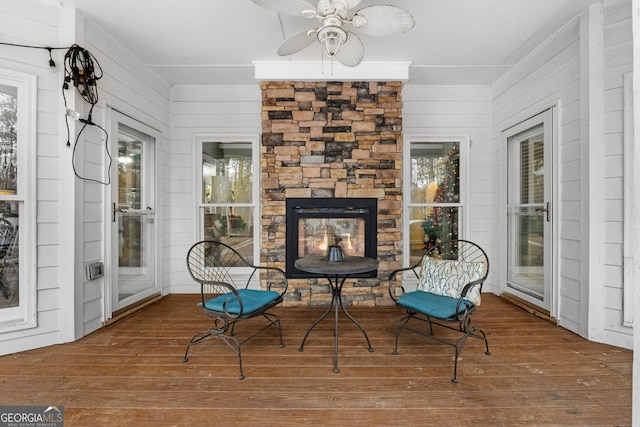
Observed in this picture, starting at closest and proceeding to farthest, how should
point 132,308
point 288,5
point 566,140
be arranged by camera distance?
point 288,5, point 566,140, point 132,308

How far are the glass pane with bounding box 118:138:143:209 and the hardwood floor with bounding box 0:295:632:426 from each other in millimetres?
1421

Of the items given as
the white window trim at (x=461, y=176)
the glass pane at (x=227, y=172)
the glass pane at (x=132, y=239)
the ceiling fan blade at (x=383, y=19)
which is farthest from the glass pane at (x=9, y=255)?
the white window trim at (x=461, y=176)

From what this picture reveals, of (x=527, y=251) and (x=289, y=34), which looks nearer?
(x=289, y=34)

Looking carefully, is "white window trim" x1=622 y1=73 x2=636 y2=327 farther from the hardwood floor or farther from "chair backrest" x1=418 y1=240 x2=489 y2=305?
"chair backrest" x1=418 y1=240 x2=489 y2=305

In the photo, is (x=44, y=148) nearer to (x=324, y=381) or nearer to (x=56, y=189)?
(x=56, y=189)

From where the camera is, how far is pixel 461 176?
3.99m

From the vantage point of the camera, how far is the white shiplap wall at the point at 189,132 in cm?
395

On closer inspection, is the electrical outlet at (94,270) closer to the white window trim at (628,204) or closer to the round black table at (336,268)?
the round black table at (336,268)

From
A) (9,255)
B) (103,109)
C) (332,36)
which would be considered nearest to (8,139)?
(103,109)

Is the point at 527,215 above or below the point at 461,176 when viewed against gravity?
below

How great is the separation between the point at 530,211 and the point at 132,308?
468 cm

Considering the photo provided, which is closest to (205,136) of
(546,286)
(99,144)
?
(99,144)

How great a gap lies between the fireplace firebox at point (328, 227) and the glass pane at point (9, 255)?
2.34m

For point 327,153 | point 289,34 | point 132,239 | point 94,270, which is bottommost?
point 94,270
